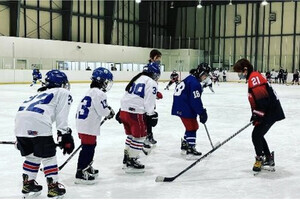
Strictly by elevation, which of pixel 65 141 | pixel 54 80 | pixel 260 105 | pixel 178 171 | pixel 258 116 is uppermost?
pixel 54 80

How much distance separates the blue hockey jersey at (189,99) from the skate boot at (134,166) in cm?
84

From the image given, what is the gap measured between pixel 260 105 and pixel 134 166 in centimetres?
128

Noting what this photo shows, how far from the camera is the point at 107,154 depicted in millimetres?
4500

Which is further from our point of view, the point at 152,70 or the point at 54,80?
the point at 152,70

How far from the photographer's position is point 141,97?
3.79 metres

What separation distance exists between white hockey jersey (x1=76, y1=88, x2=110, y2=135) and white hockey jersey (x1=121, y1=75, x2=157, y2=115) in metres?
0.57

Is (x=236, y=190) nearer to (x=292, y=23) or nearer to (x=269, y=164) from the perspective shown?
(x=269, y=164)

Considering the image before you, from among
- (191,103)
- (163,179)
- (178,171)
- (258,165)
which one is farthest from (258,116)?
(163,179)

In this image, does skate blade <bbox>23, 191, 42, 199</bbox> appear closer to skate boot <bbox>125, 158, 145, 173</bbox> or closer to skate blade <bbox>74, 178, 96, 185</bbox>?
skate blade <bbox>74, 178, 96, 185</bbox>

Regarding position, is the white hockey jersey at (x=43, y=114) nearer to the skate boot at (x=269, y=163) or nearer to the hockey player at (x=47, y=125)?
the hockey player at (x=47, y=125)

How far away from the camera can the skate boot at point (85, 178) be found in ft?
10.8

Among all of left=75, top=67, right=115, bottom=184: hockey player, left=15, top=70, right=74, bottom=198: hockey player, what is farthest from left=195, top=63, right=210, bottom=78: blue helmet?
left=15, top=70, right=74, bottom=198: hockey player

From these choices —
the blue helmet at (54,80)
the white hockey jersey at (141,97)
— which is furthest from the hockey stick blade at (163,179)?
the blue helmet at (54,80)

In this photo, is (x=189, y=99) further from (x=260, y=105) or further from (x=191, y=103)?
(x=260, y=105)
